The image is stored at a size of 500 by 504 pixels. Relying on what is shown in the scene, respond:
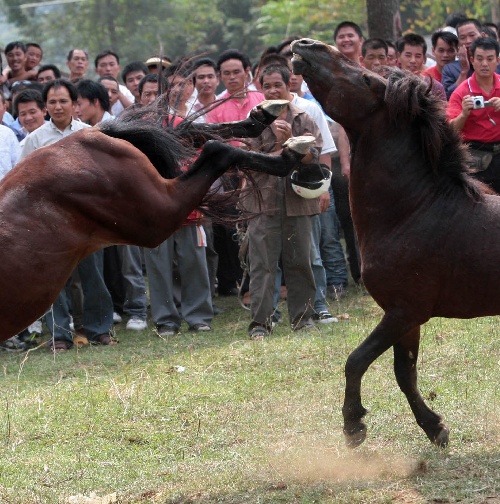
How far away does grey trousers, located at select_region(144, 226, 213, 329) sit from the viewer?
970cm

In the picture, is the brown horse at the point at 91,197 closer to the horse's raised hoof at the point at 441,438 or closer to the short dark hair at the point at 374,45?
the horse's raised hoof at the point at 441,438

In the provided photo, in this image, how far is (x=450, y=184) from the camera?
5.61 m

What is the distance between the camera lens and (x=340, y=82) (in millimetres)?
5602

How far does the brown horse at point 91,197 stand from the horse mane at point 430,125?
0.71 meters

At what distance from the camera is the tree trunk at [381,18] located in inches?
547

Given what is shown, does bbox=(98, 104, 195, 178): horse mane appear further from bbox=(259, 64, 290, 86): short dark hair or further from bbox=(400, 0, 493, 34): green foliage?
bbox=(400, 0, 493, 34): green foliage

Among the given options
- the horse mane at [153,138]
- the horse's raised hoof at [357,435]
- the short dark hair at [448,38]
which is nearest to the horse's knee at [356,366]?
the horse's raised hoof at [357,435]

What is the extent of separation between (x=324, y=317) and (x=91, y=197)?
4.43 m

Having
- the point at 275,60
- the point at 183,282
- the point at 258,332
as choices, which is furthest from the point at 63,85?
the point at 258,332

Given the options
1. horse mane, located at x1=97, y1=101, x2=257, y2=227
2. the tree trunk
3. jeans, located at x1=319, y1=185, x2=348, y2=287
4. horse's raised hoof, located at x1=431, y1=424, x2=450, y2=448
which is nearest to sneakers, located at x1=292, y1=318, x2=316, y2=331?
jeans, located at x1=319, y1=185, x2=348, y2=287

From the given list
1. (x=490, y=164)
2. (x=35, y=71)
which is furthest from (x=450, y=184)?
(x=35, y=71)

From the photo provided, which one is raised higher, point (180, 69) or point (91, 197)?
point (180, 69)

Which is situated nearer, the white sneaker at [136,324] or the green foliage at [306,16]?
the white sneaker at [136,324]

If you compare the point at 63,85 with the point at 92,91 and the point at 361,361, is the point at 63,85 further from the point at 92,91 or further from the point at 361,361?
the point at 361,361
